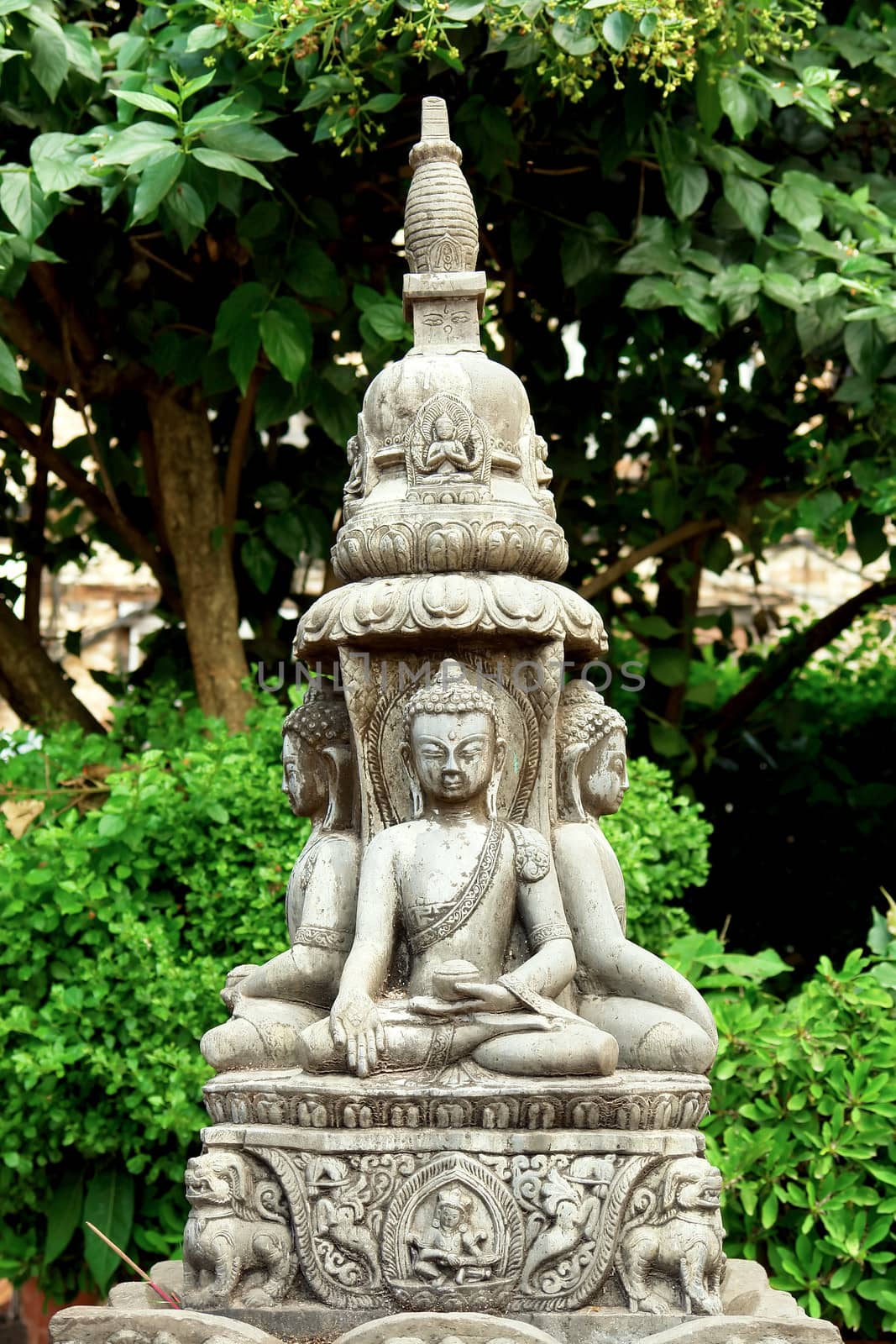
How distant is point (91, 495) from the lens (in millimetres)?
7066

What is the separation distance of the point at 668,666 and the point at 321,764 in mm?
3455

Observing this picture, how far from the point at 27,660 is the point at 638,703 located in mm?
2864

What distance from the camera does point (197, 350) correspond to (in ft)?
20.6

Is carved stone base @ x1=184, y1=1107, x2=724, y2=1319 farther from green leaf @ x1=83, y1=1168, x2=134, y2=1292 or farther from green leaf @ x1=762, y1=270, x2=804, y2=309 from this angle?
green leaf @ x1=762, y1=270, x2=804, y2=309

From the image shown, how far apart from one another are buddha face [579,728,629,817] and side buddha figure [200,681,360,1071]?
63 cm

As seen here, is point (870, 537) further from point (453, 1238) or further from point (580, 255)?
point (453, 1238)

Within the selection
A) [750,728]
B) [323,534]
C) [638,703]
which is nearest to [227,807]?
[323,534]

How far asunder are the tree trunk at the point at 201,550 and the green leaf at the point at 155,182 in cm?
181

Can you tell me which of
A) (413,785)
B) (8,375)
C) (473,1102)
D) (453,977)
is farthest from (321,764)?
(8,375)

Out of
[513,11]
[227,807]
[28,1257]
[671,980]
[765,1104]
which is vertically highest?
[513,11]

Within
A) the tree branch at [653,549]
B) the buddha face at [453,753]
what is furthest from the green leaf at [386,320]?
the buddha face at [453,753]

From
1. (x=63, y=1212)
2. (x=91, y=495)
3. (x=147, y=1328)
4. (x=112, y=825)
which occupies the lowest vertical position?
(x=63, y=1212)

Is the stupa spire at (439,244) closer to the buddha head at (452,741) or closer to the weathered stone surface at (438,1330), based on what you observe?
the buddha head at (452,741)

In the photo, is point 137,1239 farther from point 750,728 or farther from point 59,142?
point 750,728
